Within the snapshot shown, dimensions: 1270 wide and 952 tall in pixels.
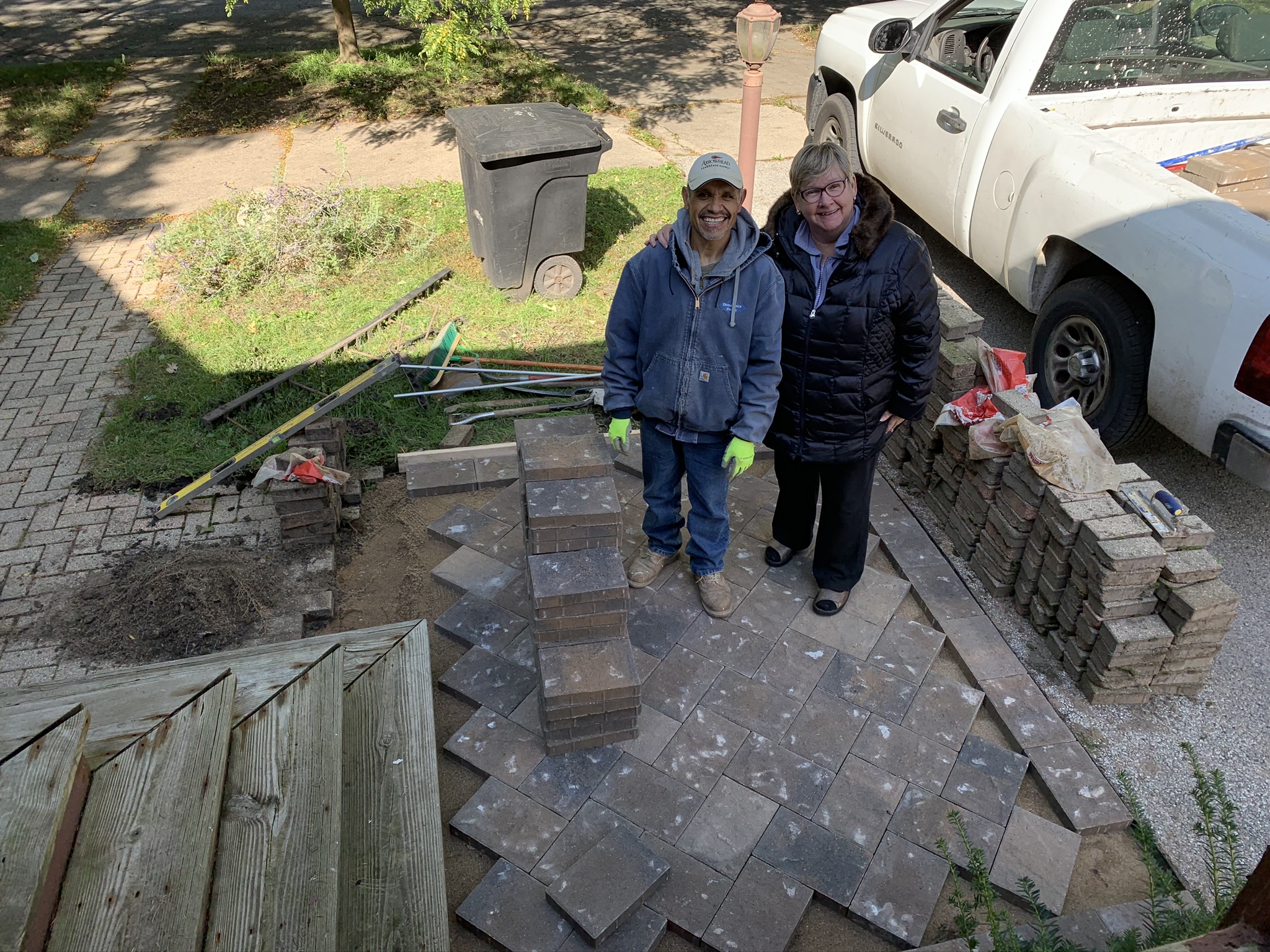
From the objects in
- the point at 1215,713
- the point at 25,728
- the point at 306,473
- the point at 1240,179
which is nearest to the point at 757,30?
the point at 1240,179

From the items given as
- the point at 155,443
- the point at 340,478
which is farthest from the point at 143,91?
the point at 340,478

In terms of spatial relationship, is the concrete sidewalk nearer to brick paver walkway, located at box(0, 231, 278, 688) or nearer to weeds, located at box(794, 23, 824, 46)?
brick paver walkway, located at box(0, 231, 278, 688)

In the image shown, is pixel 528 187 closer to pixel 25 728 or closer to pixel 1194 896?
pixel 25 728

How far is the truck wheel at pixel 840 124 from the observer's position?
748 cm

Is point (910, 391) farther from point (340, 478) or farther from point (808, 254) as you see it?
point (340, 478)

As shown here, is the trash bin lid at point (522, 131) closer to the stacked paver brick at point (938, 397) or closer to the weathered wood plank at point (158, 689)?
the stacked paver brick at point (938, 397)

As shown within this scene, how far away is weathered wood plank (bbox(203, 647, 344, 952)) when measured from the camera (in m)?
2.14

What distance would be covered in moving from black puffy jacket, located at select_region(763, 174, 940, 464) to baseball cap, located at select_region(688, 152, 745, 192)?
13.7 inches

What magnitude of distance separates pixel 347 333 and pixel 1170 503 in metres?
5.06

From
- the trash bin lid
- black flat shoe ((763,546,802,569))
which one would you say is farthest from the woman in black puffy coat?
the trash bin lid

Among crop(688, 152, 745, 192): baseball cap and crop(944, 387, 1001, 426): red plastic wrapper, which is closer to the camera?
crop(688, 152, 745, 192): baseball cap

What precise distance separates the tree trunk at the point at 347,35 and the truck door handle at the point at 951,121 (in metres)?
8.42

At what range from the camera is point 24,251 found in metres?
7.35

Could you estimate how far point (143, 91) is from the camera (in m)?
11.2
